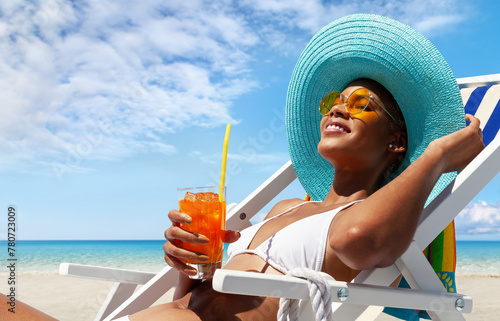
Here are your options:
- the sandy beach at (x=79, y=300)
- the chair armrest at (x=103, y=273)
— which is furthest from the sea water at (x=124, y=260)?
the chair armrest at (x=103, y=273)

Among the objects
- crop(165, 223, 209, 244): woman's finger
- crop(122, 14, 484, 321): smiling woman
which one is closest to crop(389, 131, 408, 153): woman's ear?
crop(122, 14, 484, 321): smiling woman

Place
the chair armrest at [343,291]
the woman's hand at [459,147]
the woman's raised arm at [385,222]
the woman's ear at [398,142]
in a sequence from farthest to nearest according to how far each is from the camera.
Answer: the woman's ear at [398,142] → the woman's hand at [459,147] → the woman's raised arm at [385,222] → the chair armrest at [343,291]

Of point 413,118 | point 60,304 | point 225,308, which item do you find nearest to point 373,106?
point 413,118

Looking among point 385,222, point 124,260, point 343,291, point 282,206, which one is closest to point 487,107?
point 282,206

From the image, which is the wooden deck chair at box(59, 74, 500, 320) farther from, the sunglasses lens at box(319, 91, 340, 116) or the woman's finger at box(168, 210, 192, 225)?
the sunglasses lens at box(319, 91, 340, 116)

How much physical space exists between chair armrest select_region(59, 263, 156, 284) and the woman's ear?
1.37 metres

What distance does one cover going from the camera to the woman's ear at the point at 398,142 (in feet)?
7.04

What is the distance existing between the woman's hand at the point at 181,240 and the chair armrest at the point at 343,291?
30 cm

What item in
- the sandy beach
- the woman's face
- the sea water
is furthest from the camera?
the sea water

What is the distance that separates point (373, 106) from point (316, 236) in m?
0.74

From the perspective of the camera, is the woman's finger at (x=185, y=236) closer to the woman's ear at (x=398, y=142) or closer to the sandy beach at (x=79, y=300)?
the woman's ear at (x=398, y=142)

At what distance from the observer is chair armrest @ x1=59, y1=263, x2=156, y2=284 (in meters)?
2.20

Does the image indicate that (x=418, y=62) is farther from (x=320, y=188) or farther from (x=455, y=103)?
(x=320, y=188)

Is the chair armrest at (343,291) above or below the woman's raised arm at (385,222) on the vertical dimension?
below
